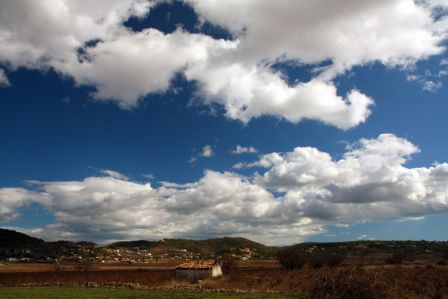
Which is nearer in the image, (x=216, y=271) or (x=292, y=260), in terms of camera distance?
(x=216, y=271)

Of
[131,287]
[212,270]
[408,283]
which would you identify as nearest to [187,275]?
[212,270]

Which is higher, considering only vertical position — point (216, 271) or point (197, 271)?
point (197, 271)

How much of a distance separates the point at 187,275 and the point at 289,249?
3220cm

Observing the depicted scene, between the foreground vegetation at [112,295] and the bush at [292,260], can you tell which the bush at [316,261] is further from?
the foreground vegetation at [112,295]

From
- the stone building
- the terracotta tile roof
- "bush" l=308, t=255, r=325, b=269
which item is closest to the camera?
the stone building

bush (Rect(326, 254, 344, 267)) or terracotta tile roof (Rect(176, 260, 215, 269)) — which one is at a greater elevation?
terracotta tile roof (Rect(176, 260, 215, 269))

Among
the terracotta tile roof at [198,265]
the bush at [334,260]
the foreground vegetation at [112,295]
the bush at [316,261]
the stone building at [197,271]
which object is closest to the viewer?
the foreground vegetation at [112,295]

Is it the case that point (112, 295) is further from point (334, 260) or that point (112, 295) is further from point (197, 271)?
point (334, 260)

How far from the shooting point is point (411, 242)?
199000 mm

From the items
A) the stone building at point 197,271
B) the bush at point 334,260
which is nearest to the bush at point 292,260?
the bush at point 334,260

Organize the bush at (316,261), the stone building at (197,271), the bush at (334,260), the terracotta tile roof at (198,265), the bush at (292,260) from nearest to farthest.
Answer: the stone building at (197,271)
the terracotta tile roof at (198,265)
the bush at (316,261)
the bush at (292,260)
the bush at (334,260)

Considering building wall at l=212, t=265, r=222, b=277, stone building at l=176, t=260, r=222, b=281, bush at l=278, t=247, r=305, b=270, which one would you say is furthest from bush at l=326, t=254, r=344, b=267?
stone building at l=176, t=260, r=222, b=281

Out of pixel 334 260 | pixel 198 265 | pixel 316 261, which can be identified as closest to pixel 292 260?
pixel 316 261

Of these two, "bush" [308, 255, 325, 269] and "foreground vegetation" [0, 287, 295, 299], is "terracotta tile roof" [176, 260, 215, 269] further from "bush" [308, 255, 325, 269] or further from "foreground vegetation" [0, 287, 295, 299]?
"bush" [308, 255, 325, 269]
